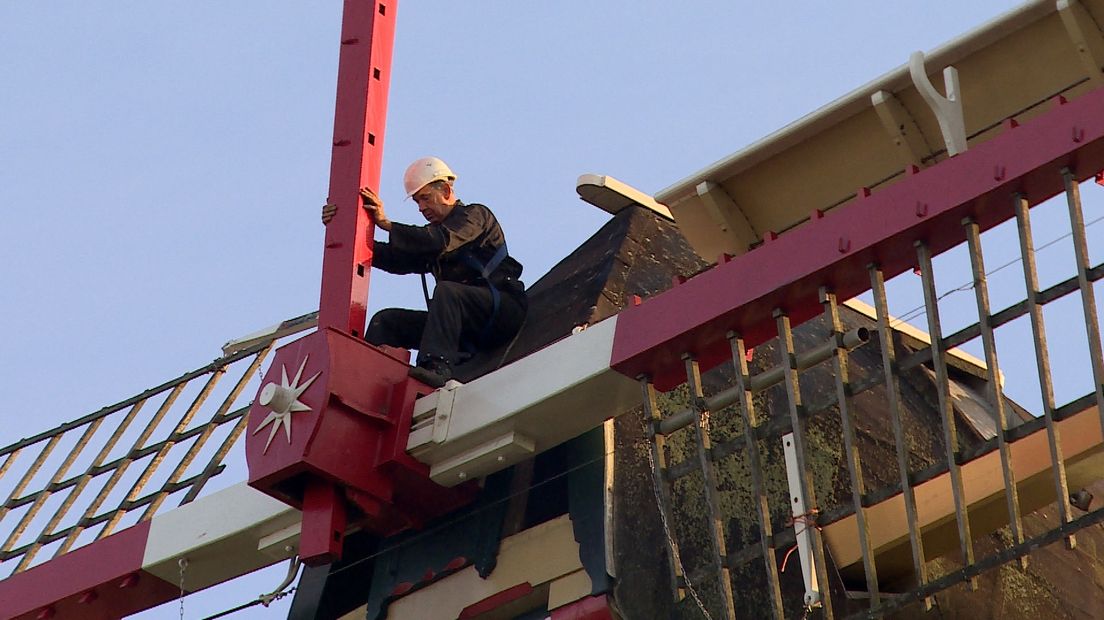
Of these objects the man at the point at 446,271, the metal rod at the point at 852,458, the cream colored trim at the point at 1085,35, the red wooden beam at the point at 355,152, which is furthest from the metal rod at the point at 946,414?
the red wooden beam at the point at 355,152

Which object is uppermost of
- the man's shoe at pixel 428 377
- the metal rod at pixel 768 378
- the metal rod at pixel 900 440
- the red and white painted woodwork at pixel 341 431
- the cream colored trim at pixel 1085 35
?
the cream colored trim at pixel 1085 35

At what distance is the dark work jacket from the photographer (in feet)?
45.7

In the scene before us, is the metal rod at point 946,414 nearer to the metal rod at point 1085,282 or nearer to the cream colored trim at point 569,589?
the metal rod at point 1085,282

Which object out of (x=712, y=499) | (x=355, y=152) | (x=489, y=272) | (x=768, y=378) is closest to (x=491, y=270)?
(x=489, y=272)

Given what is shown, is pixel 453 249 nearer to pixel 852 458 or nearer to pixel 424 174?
pixel 424 174

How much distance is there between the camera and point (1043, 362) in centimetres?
1067

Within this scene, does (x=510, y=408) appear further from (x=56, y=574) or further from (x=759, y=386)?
(x=56, y=574)

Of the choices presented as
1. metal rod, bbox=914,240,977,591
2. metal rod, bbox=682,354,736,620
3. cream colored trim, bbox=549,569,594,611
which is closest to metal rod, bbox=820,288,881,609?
metal rod, bbox=914,240,977,591

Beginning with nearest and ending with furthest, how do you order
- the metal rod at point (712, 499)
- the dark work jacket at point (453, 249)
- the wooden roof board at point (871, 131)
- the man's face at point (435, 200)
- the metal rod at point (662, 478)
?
the metal rod at point (712, 499), the metal rod at point (662, 478), the wooden roof board at point (871, 131), the dark work jacket at point (453, 249), the man's face at point (435, 200)

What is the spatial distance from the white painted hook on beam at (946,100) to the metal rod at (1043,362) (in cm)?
79

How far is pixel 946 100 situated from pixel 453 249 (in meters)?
3.27

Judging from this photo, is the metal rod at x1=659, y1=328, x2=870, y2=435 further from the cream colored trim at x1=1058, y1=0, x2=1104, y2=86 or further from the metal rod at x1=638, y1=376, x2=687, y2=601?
the cream colored trim at x1=1058, y1=0, x2=1104, y2=86

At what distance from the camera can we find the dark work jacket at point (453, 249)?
548 inches

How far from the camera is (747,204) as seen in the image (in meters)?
13.1
